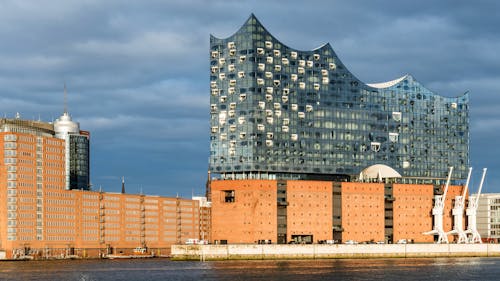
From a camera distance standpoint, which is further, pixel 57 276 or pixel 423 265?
pixel 423 265

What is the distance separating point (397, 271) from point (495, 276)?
63.2 feet

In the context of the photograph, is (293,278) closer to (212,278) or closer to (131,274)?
(212,278)

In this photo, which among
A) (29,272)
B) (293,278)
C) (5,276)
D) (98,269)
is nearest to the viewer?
(293,278)

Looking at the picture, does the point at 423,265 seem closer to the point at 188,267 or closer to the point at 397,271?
the point at 397,271

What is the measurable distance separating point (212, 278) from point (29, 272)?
4309 cm

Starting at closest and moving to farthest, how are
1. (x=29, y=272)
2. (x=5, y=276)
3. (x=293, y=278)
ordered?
(x=293, y=278) → (x=5, y=276) → (x=29, y=272)

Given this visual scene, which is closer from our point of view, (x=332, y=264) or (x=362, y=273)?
(x=362, y=273)

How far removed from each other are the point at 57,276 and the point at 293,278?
136 feet

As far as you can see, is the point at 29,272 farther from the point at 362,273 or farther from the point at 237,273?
the point at 362,273

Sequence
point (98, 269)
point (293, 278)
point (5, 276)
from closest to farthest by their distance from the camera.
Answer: point (293, 278)
point (5, 276)
point (98, 269)

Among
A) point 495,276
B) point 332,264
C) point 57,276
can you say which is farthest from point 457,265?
point 57,276

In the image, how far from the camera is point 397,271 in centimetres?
16825

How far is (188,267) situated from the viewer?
18475cm

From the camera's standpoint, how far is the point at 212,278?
5842 inches
